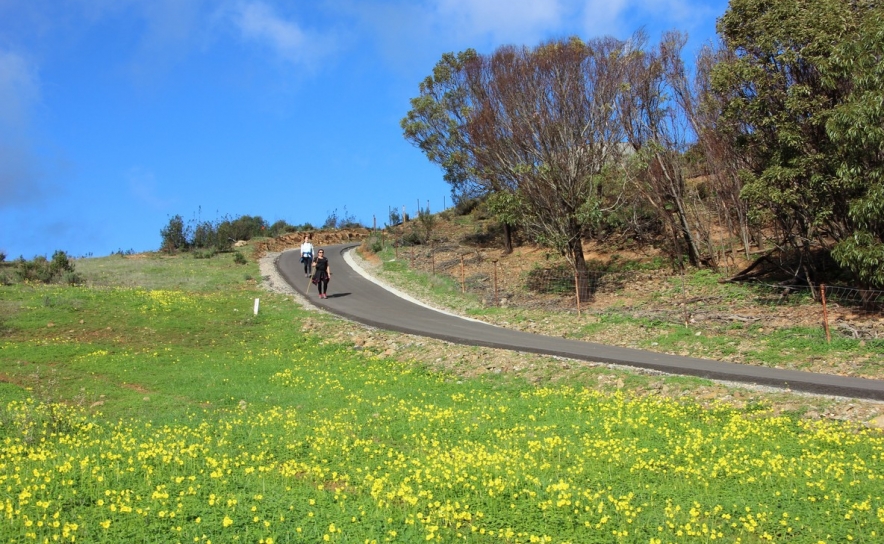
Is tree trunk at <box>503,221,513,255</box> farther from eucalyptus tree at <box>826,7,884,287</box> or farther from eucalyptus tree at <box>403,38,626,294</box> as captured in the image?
eucalyptus tree at <box>826,7,884,287</box>

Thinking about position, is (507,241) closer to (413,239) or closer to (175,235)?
(413,239)

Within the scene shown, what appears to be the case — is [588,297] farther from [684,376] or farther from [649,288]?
[684,376]

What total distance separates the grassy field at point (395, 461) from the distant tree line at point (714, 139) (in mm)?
10776

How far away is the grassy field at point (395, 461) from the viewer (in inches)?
256

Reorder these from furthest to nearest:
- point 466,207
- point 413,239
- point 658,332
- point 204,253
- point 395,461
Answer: point 466,207, point 204,253, point 413,239, point 658,332, point 395,461

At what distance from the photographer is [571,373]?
46.7 feet

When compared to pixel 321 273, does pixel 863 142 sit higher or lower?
higher

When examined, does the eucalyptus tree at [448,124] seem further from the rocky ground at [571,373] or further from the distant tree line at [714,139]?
the rocky ground at [571,373]

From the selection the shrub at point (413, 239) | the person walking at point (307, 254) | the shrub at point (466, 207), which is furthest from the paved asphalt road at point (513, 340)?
the shrub at point (466, 207)

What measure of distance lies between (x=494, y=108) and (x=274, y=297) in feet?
37.2

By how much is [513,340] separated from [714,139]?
13471mm

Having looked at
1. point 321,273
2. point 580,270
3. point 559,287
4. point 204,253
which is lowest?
point 559,287

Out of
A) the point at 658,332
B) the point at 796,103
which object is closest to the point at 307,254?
the point at 658,332

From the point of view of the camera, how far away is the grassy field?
6.49m
